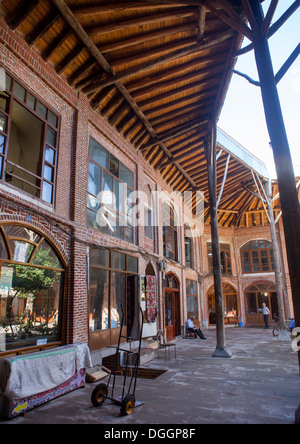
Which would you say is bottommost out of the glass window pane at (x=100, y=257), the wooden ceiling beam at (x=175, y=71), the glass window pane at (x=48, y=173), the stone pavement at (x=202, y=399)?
the stone pavement at (x=202, y=399)

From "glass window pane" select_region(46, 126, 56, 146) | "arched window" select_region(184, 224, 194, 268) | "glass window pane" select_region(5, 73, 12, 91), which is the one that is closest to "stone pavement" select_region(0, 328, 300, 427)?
"glass window pane" select_region(46, 126, 56, 146)

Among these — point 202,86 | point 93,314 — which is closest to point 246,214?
point 202,86

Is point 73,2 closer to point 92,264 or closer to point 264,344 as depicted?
point 92,264

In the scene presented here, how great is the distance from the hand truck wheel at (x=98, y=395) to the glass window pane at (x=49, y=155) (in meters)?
4.99

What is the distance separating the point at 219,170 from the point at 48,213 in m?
11.4

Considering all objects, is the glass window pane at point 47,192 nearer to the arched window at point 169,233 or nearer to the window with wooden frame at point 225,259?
the arched window at point 169,233

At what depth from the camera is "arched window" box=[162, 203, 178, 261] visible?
48.5 ft

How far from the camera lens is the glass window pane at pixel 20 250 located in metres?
5.76

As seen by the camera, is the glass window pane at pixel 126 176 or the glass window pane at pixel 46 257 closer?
the glass window pane at pixel 46 257

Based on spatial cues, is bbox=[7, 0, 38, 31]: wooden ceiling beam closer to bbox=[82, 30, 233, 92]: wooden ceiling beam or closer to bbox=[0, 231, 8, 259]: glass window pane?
bbox=[82, 30, 233, 92]: wooden ceiling beam

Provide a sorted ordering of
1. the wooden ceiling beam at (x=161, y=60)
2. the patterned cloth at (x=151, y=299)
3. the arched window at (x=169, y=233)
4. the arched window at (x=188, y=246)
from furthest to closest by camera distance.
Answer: the arched window at (x=188, y=246) < the arched window at (x=169, y=233) < the patterned cloth at (x=151, y=299) < the wooden ceiling beam at (x=161, y=60)

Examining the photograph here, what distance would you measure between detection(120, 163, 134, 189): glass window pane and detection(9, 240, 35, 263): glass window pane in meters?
5.13

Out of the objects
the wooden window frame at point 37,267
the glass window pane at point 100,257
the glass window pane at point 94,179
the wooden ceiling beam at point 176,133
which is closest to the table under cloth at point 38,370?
the wooden window frame at point 37,267

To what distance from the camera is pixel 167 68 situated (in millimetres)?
8938
